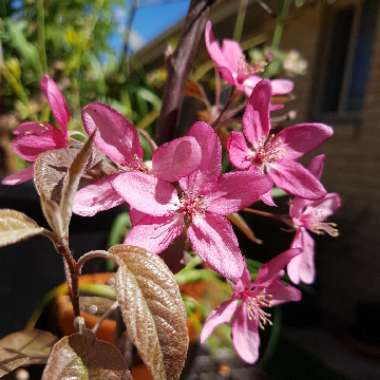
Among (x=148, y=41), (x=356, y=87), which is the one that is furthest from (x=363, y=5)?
(x=148, y=41)

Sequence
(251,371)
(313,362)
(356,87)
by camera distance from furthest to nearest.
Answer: (356,87), (313,362), (251,371)

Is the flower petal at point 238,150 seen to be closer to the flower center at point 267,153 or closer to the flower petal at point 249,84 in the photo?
the flower center at point 267,153

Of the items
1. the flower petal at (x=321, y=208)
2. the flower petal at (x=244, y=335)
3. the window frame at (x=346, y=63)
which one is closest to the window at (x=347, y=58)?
the window frame at (x=346, y=63)

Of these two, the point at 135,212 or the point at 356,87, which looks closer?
the point at 135,212

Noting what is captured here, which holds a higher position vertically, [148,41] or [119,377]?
[148,41]

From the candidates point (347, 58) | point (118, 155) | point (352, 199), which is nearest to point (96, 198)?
point (118, 155)

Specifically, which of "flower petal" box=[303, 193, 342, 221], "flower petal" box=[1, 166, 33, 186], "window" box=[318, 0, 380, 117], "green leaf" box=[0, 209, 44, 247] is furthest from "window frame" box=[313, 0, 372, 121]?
"green leaf" box=[0, 209, 44, 247]

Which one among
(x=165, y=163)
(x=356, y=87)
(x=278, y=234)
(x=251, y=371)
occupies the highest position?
(x=356, y=87)

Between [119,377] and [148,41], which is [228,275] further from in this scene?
[148,41]
